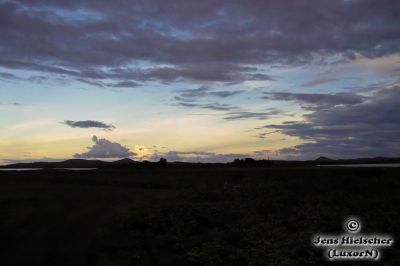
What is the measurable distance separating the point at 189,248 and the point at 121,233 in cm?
361

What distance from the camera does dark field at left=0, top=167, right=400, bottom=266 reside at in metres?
16.0

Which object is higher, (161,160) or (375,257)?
(161,160)

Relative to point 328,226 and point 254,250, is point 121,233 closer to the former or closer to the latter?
point 254,250

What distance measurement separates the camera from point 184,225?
64.8 feet

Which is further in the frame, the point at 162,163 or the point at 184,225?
the point at 162,163

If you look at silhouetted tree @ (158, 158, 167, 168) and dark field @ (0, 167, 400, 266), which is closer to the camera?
dark field @ (0, 167, 400, 266)

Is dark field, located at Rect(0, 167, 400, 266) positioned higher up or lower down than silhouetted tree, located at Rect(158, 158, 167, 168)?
lower down

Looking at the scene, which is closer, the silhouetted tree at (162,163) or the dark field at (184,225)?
the dark field at (184,225)

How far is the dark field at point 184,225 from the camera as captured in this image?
16031 mm

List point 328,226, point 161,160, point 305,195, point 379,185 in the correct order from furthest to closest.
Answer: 1. point 161,160
2. point 379,185
3. point 305,195
4. point 328,226

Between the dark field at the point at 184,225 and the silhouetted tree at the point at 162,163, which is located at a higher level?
the silhouetted tree at the point at 162,163

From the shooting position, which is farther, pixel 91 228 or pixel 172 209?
pixel 172 209

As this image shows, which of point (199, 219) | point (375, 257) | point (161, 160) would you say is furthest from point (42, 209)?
point (161, 160)

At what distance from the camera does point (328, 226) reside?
18.8m
